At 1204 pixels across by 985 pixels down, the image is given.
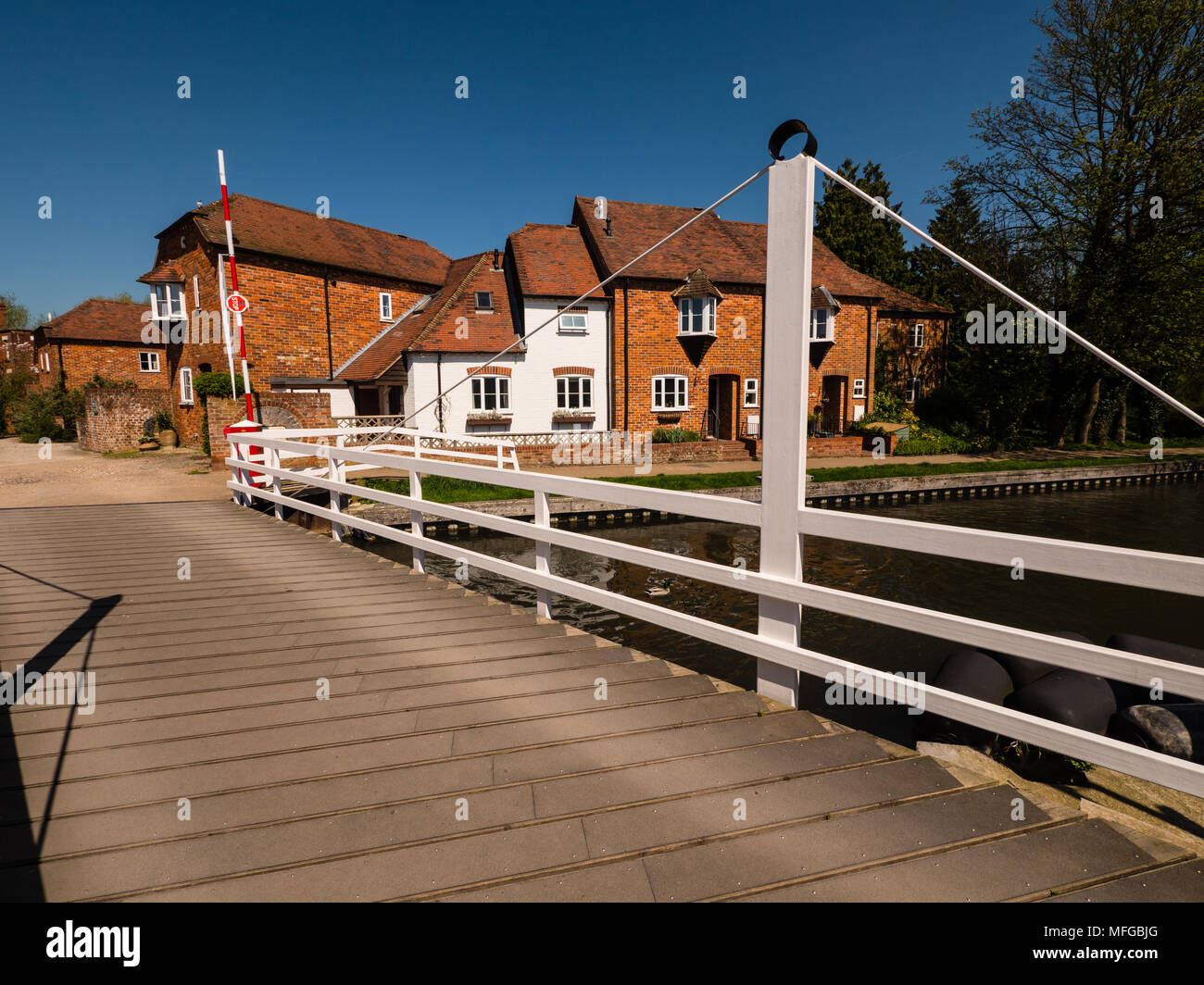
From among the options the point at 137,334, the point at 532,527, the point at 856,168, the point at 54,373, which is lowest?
the point at 532,527

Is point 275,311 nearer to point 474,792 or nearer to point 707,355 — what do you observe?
point 707,355

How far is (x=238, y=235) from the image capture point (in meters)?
23.0

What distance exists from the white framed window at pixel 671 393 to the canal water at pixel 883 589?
9.76 meters

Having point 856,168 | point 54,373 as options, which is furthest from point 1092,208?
point 54,373

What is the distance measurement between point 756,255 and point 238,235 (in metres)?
20.2

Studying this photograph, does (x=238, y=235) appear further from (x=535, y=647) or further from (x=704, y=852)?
(x=704, y=852)

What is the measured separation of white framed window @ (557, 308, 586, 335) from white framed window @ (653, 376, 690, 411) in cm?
346

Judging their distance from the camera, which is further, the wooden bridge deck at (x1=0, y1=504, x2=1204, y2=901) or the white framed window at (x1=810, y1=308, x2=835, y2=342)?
the white framed window at (x1=810, y1=308, x2=835, y2=342)

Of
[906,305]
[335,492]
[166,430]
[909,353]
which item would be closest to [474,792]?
[335,492]

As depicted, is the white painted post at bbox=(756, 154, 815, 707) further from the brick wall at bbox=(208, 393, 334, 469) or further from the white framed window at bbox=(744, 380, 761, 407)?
the white framed window at bbox=(744, 380, 761, 407)

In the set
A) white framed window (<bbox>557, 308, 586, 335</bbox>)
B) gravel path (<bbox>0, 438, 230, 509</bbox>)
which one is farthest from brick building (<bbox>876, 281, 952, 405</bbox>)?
gravel path (<bbox>0, 438, 230, 509</bbox>)

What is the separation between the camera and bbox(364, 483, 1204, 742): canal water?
25.8ft

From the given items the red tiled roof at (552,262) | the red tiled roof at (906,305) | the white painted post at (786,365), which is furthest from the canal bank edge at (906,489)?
the red tiled roof at (906,305)

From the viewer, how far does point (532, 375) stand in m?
24.3
